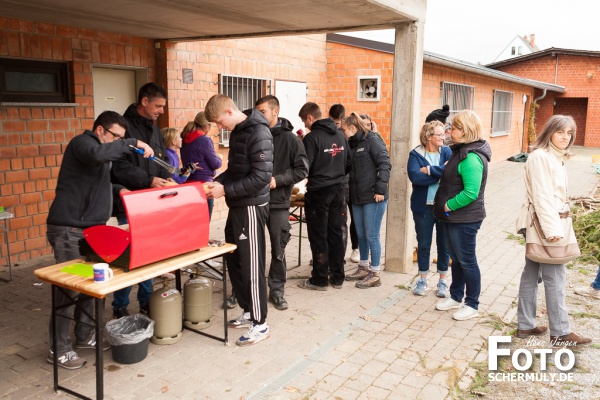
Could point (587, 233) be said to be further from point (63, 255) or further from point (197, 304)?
point (63, 255)

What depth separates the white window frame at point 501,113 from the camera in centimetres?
2015

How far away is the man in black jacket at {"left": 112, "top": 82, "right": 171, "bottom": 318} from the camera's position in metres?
4.61

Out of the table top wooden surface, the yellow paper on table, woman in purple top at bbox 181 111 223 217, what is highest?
woman in purple top at bbox 181 111 223 217

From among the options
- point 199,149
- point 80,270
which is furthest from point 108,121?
point 199,149

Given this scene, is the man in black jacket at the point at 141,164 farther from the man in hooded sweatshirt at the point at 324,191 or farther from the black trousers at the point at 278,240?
the man in hooded sweatshirt at the point at 324,191

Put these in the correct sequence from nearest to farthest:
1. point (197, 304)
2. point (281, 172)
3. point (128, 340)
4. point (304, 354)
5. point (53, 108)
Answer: point (128, 340)
point (304, 354)
point (197, 304)
point (281, 172)
point (53, 108)

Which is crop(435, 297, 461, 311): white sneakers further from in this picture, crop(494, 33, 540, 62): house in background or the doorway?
crop(494, 33, 540, 62): house in background

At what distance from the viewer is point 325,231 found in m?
5.62

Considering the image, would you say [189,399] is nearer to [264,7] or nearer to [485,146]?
[485,146]

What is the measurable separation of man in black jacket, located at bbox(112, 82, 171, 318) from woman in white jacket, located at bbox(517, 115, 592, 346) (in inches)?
124

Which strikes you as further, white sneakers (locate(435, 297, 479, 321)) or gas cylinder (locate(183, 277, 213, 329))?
white sneakers (locate(435, 297, 479, 321))

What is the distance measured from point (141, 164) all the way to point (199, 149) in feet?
4.71

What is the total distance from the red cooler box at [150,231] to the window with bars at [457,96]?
467 inches

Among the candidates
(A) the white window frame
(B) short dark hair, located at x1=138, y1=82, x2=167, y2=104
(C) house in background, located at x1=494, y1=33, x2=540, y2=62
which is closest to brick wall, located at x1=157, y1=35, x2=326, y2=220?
(B) short dark hair, located at x1=138, y1=82, x2=167, y2=104
